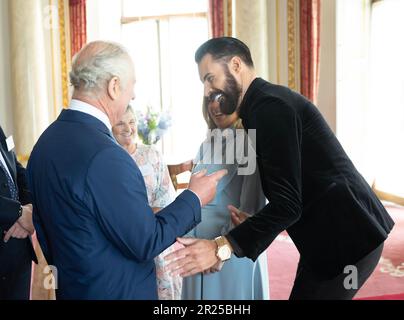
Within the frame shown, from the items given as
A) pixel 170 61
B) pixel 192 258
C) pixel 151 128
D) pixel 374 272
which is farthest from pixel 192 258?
pixel 170 61

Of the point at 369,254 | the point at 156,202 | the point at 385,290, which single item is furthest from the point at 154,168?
the point at 385,290

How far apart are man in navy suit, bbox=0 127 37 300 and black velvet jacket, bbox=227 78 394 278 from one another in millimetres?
1009

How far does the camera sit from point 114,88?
164 centimetres

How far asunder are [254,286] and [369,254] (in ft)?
2.07

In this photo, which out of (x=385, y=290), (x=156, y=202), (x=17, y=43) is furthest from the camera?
(x=17, y=43)

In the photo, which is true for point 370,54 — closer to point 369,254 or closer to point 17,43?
point 17,43

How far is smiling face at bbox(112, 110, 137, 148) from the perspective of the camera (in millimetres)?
3066

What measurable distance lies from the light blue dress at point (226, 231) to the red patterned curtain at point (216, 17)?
5844 millimetres

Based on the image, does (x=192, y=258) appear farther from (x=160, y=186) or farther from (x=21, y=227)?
(x=160, y=186)

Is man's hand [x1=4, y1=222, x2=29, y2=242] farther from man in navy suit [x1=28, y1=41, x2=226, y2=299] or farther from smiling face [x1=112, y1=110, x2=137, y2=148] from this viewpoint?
smiling face [x1=112, y1=110, x2=137, y2=148]

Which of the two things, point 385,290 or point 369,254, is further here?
point 385,290

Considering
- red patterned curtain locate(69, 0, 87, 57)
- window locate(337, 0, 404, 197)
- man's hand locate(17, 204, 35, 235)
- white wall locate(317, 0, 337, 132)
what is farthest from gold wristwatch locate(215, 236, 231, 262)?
red patterned curtain locate(69, 0, 87, 57)

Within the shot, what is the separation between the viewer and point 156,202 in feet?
10.1
